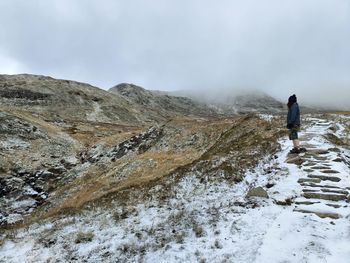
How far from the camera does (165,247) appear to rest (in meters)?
15.8

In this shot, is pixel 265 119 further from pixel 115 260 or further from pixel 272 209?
pixel 115 260

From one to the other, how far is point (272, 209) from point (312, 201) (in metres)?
1.62

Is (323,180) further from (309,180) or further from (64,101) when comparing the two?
(64,101)

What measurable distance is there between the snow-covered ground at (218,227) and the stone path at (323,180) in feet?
0.16

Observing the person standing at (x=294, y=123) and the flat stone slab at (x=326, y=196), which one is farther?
the person standing at (x=294, y=123)

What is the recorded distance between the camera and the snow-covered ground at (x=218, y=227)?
46.1ft

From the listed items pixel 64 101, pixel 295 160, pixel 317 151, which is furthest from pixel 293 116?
pixel 64 101

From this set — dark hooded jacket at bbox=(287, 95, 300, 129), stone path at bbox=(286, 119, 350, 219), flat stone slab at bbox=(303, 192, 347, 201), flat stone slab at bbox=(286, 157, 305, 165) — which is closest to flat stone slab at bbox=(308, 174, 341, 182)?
stone path at bbox=(286, 119, 350, 219)

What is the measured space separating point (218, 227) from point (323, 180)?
18.2 ft

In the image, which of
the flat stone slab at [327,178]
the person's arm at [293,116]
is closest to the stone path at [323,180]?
the flat stone slab at [327,178]

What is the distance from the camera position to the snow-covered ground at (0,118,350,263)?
46.1ft

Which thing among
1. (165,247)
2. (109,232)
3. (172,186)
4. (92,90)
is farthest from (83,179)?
(92,90)

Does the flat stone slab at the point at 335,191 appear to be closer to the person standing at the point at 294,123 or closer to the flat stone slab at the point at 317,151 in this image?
the flat stone slab at the point at 317,151

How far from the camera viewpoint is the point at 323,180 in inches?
725
